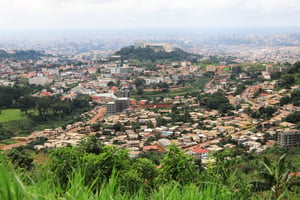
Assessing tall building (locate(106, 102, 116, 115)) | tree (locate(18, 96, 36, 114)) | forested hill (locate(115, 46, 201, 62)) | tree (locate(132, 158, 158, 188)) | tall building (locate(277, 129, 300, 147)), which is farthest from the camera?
forested hill (locate(115, 46, 201, 62))

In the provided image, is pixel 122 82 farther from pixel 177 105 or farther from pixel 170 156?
pixel 170 156

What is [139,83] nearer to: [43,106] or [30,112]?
[30,112]

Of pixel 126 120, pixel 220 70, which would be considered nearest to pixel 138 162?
pixel 126 120

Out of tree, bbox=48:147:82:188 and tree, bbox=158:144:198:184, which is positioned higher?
tree, bbox=48:147:82:188

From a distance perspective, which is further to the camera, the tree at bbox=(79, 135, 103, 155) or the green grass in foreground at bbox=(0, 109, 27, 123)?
the green grass in foreground at bbox=(0, 109, 27, 123)

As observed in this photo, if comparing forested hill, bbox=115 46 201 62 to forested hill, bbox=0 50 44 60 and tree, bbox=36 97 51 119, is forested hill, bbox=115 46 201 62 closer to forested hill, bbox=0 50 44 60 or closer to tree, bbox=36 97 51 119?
forested hill, bbox=0 50 44 60

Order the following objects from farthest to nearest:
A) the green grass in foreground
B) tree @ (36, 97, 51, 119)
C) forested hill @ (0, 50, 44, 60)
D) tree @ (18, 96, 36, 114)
Answer: forested hill @ (0, 50, 44, 60) < tree @ (18, 96, 36, 114) < tree @ (36, 97, 51, 119) < the green grass in foreground

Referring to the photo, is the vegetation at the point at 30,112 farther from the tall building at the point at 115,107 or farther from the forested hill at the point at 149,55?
the forested hill at the point at 149,55

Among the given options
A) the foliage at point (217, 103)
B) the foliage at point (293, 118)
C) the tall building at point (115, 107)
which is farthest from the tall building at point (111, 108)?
the foliage at point (293, 118)

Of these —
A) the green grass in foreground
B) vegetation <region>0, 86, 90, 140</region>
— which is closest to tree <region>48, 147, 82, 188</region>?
vegetation <region>0, 86, 90, 140</region>
